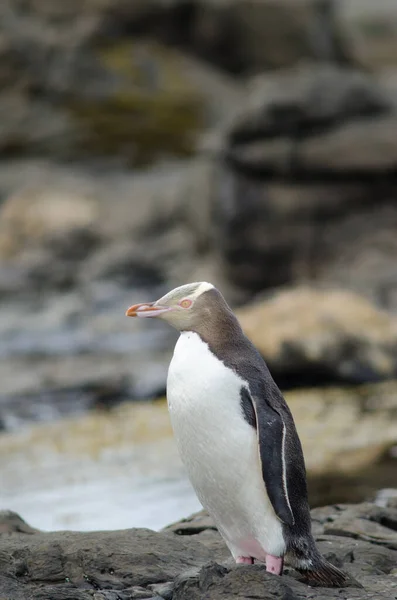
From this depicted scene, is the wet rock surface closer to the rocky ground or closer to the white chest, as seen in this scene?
the white chest

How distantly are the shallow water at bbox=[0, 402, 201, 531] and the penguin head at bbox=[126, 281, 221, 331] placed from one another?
2664mm

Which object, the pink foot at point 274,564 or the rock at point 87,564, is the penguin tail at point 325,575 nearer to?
the pink foot at point 274,564

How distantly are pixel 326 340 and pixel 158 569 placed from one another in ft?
24.1

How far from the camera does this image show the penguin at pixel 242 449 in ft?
13.6

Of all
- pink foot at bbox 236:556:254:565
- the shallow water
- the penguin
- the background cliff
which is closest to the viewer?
the penguin

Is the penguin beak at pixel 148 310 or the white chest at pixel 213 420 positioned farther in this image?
the penguin beak at pixel 148 310

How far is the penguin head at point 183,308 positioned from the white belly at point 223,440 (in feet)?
0.58

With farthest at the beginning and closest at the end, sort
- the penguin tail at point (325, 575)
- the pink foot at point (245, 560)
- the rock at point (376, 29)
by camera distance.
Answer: the rock at point (376, 29), the pink foot at point (245, 560), the penguin tail at point (325, 575)

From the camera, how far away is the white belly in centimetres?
417

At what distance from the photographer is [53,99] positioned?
25297mm

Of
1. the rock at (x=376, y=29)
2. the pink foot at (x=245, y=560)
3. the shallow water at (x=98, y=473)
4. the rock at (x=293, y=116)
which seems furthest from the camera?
the rock at (x=376, y=29)

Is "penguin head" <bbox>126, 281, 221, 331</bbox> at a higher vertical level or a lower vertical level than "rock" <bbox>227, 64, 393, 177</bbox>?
lower

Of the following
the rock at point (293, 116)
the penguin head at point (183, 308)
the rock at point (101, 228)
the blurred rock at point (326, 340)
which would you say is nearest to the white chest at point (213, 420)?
the penguin head at point (183, 308)

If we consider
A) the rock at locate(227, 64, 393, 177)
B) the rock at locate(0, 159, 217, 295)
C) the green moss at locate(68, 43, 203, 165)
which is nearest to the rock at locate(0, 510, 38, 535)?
the rock at locate(227, 64, 393, 177)
